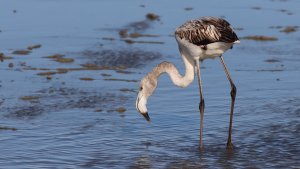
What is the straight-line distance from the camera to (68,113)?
12.2 metres

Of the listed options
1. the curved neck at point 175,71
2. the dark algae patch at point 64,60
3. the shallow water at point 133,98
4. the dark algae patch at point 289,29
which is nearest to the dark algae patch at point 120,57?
the shallow water at point 133,98

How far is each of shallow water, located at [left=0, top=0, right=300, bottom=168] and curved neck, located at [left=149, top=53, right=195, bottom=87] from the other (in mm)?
702

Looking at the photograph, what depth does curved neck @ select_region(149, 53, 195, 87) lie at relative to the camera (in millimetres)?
11289

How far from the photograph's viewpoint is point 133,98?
512 inches

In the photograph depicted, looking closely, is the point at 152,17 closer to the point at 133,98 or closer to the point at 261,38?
the point at 261,38

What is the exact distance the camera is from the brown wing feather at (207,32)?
1071cm

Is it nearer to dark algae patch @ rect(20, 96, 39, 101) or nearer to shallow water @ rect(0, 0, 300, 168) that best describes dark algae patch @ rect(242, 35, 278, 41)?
shallow water @ rect(0, 0, 300, 168)

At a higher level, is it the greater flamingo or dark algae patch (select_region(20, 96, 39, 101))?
the greater flamingo

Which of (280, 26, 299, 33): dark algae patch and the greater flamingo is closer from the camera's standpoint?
the greater flamingo

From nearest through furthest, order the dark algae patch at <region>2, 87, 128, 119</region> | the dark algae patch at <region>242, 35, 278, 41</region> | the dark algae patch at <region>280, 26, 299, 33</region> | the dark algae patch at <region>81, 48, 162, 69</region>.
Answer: the dark algae patch at <region>2, 87, 128, 119</region> → the dark algae patch at <region>81, 48, 162, 69</region> → the dark algae patch at <region>242, 35, 278, 41</region> → the dark algae patch at <region>280, 26, 299, 33</region>

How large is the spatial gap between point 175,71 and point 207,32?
818 mm

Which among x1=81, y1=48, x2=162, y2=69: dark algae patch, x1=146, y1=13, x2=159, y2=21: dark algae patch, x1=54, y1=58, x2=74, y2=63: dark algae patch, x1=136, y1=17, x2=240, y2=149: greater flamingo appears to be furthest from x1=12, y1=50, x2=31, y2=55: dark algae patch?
x1=136, y1=17, x2=240, y2=149: greater flamingo

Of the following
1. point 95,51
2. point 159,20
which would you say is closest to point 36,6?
point 159,20

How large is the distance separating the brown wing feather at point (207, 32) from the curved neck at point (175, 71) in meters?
0.45
